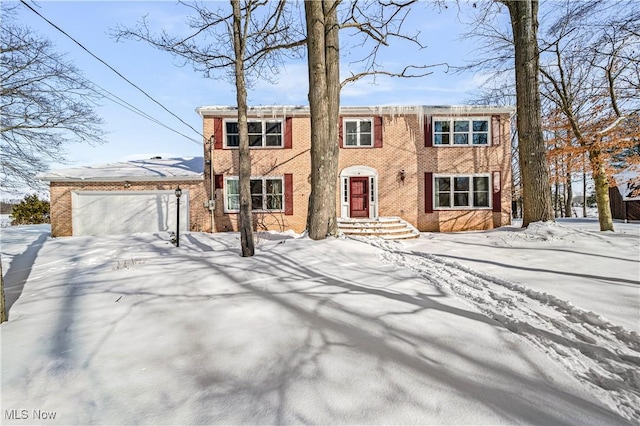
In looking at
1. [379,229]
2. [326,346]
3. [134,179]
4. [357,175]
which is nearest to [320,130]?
[379,229]

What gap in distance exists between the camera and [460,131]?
40.3 ft

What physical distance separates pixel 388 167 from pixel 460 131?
11.7 feet

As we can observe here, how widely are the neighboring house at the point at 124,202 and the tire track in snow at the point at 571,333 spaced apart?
10.6 m

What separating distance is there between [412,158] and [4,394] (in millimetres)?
12525

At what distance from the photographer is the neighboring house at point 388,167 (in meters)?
12.1

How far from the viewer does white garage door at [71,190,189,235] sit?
11797 millimetres

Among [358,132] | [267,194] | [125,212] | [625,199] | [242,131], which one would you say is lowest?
[125,212]

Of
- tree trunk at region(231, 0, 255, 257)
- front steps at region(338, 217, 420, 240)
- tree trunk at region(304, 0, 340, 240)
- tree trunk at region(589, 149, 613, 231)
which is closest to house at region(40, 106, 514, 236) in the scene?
front steps at region(338, 217, 420, 240)

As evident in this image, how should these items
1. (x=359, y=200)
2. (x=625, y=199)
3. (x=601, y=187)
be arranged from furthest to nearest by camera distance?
(x=625, y=199)
(x=359, y=200)
(x=601, y=187)

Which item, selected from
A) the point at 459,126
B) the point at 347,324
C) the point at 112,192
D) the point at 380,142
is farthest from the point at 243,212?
the point at 459,126

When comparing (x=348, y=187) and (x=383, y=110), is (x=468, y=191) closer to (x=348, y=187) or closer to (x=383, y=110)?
(x=383, y=110)

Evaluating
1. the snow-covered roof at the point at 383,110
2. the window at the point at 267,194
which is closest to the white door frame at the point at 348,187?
the snow-covered roof at the point at 383,110

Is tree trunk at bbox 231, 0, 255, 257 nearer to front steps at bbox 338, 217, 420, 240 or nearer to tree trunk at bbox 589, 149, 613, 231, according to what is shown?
front steps at bbox 338, 217, 420, 240

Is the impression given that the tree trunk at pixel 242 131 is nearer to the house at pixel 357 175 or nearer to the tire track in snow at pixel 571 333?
the tire track in snow at pixel 571 333
